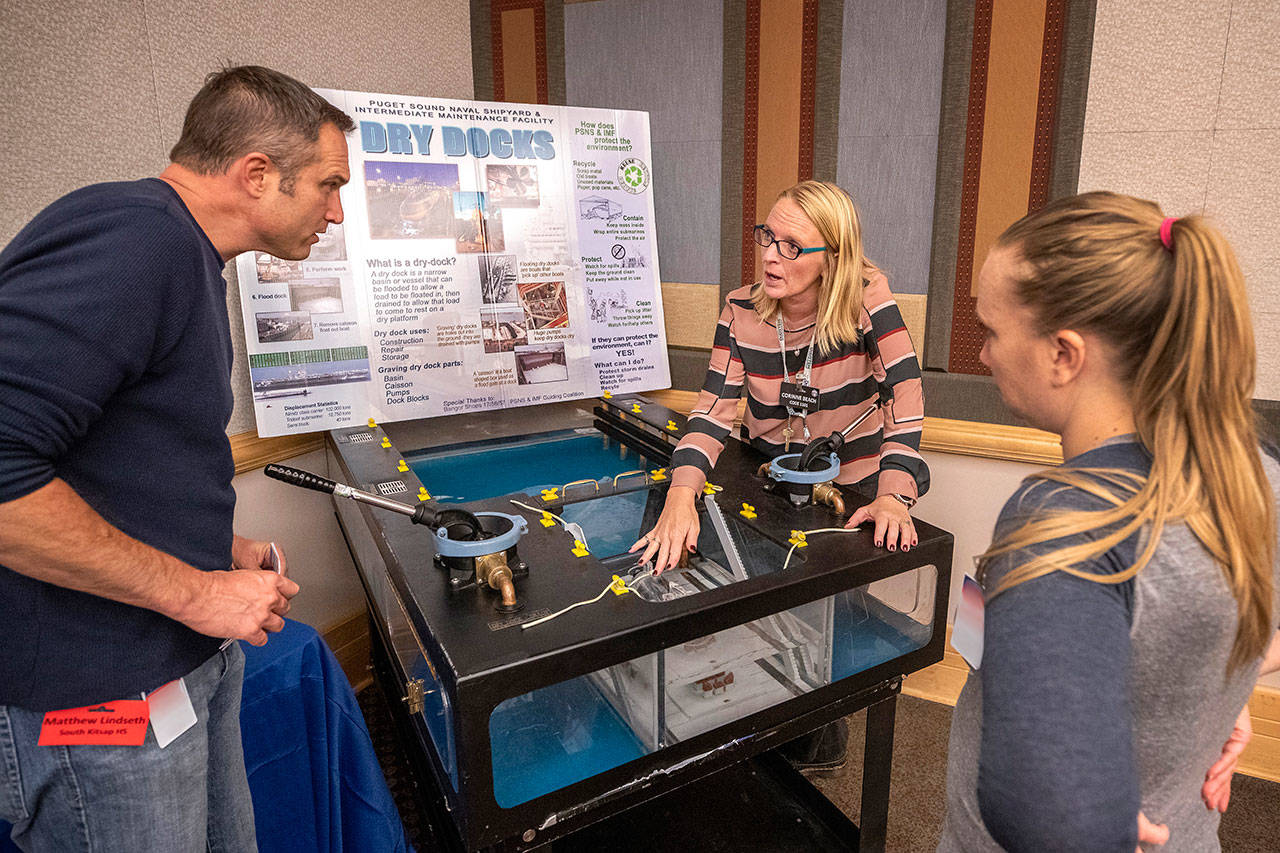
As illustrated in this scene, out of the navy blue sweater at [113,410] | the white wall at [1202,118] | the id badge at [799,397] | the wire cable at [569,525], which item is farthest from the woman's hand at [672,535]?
the white wall at [1202,118]

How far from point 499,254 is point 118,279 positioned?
1.64 metres

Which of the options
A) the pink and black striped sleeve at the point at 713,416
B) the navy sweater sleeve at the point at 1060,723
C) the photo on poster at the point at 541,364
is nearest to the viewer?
the navy sweater sleeve at the point at 1060,723

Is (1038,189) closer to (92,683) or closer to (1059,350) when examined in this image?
(1059,350)

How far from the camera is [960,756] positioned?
841 millimetres

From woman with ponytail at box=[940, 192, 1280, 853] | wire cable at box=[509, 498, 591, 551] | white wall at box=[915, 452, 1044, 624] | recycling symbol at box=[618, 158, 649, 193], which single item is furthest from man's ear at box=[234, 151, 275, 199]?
white wall at box=[915, 452, 1044, 624]

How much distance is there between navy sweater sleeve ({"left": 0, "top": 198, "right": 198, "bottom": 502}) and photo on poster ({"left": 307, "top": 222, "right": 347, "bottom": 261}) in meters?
1.36

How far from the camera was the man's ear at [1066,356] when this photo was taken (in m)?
0.71

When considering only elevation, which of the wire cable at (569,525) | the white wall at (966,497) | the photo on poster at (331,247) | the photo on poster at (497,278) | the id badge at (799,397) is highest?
the photo on poster at (331,247)

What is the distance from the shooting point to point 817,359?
183 cm

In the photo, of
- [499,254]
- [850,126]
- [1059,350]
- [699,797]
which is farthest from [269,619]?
[850,126]

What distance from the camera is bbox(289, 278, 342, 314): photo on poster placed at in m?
2.20

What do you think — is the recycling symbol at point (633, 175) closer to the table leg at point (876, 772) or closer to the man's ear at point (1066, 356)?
the table leg at point (876, 772)

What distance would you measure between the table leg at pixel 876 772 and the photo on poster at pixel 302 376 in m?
1.69

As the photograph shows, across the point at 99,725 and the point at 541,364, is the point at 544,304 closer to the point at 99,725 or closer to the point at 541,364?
the point at 541,364
